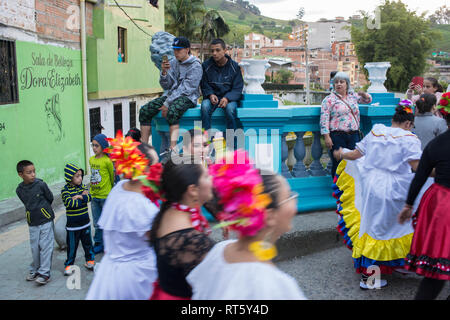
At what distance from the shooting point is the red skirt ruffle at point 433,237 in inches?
126

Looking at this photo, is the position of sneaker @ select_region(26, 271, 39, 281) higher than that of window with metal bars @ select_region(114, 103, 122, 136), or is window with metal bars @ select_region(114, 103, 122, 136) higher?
window with metal bars @ select_region(114, 103, 122, 136)

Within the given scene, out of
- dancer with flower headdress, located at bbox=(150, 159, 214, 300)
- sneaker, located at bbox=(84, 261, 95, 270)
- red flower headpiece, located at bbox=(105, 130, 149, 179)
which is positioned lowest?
sneaker, located at bbox=(84, 261, 95, 270)

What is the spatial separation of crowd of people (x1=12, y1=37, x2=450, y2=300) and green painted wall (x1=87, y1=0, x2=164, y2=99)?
7.43m

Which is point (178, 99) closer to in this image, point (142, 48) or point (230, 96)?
point (230, 96)

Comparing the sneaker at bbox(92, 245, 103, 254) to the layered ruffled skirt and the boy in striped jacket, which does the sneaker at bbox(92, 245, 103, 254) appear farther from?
the layered ruffled skirt

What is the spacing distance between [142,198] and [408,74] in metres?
43.7

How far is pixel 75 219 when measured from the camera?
4.49m

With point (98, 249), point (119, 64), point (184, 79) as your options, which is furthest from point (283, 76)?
point (98, 249)

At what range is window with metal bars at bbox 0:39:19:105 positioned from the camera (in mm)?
7645

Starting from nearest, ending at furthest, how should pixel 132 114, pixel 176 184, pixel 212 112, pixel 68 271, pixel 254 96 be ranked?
pixel 176 184 → pixel 68 271 → pixel 212 112 → pixel 254 96 → pixel 132 114

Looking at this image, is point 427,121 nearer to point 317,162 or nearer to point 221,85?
point 317,162

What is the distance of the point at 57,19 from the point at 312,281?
8.16 meters

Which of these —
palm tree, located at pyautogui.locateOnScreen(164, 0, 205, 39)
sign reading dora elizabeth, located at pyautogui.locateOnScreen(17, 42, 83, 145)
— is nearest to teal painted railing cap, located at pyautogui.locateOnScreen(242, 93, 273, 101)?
sign reading dora elizabeth, located at pyautogui.locateOnScreen(17, 42, 83, 145)
